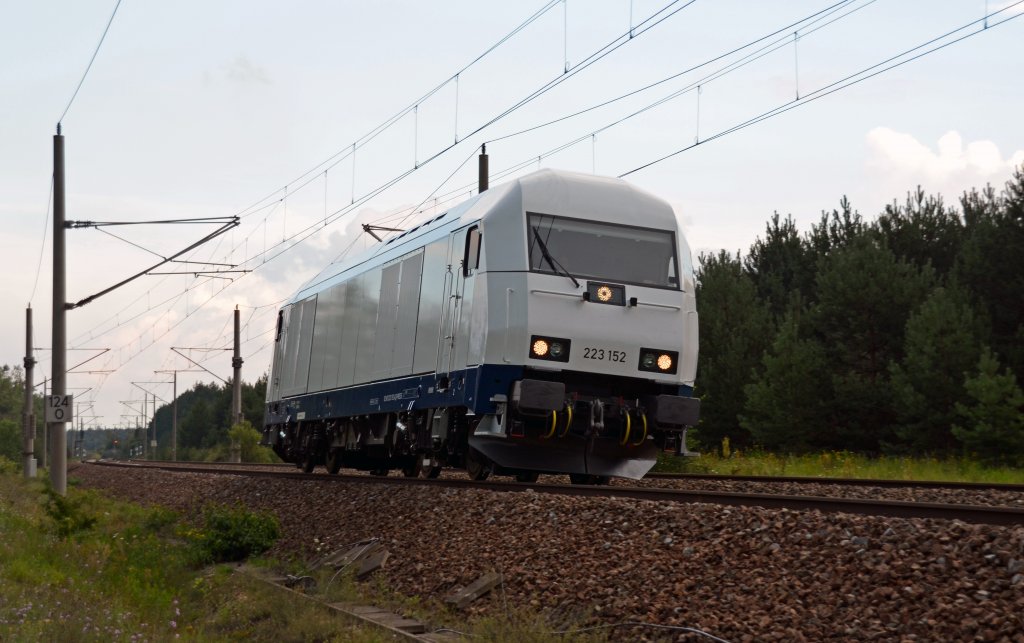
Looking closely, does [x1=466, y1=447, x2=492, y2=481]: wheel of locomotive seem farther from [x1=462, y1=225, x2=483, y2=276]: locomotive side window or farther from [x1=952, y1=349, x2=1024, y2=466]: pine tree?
[x1=952, y1=349, x2=1024, y2=466]: pine tree

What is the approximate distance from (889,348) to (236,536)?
30796 millimetres

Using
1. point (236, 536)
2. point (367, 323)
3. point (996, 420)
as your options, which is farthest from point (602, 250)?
point (996, 420)

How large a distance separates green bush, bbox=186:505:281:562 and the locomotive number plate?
5.03 metres

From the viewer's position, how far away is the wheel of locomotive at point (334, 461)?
869 inches

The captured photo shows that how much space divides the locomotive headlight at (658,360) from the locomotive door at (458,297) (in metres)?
2.21

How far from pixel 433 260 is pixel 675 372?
383 centimetres

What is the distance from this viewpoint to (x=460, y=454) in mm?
16766

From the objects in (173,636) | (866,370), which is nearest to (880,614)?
(173,636)

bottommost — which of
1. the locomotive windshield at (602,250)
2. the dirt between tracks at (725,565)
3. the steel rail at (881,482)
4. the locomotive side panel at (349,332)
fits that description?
the dirt between tracks at (725,565)

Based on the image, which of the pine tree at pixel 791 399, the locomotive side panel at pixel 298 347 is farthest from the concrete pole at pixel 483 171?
the pine tree at pixel 791 399

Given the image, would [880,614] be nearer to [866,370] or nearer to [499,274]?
[499,274]

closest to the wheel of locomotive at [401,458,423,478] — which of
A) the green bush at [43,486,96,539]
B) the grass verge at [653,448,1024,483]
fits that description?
the green bush at [43,486,96,539]

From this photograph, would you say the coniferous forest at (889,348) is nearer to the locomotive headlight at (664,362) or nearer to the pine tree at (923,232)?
the pine tree at (923,232)

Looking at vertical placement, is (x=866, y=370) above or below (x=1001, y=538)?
above
